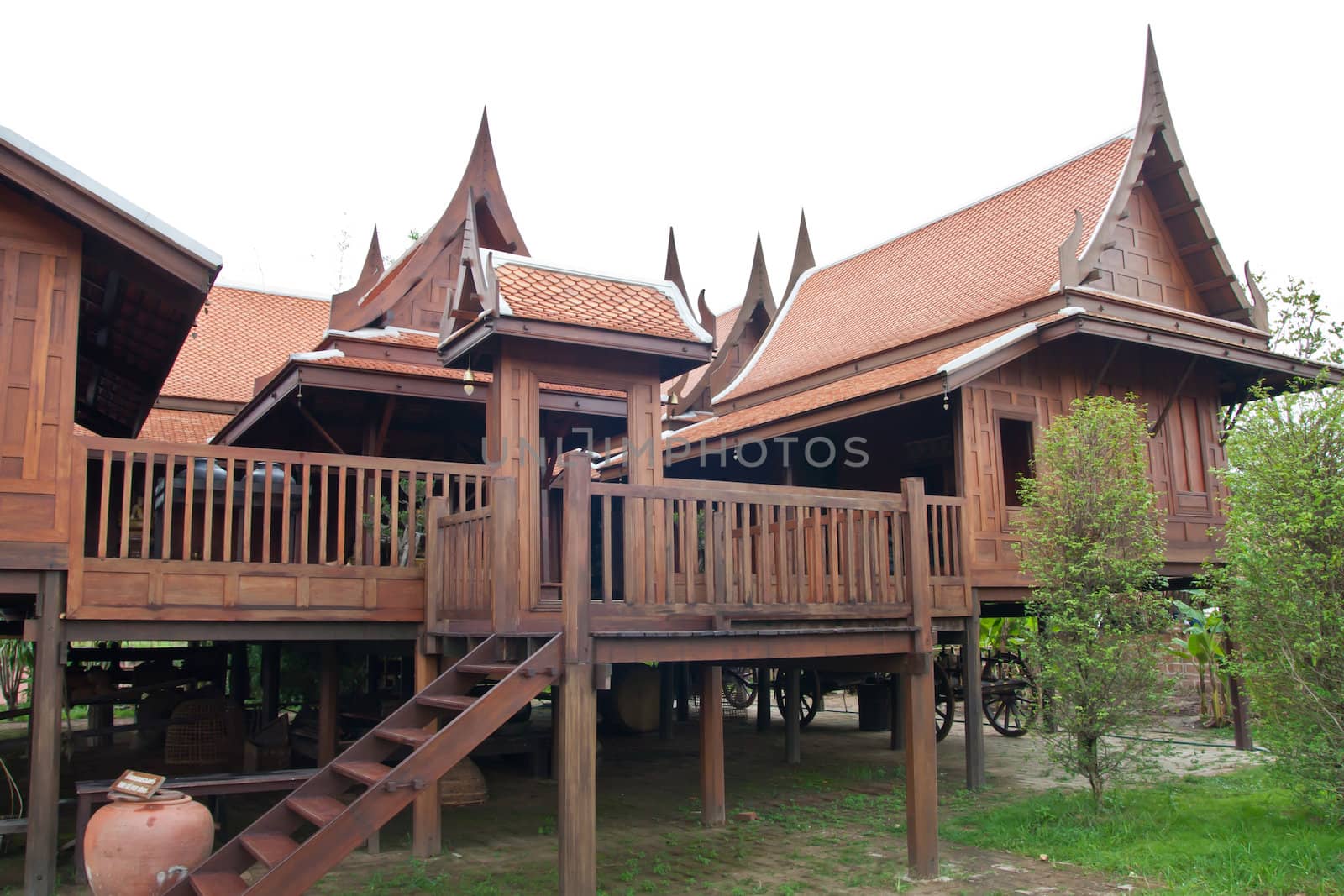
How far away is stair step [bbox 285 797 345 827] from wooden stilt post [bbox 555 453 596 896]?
129 centimetres

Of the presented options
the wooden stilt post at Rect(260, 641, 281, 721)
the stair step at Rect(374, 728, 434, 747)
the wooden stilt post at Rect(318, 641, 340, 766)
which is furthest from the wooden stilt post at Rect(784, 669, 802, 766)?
the stair step at Rect(374, 728, 434, 747)

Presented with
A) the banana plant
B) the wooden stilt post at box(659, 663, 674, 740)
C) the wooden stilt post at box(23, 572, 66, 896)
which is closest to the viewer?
the wooden stilt post at box(23, 572, 66, 896)

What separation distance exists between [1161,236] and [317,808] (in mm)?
12508

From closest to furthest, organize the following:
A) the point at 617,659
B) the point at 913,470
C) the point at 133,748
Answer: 1. the point at 617,659
2. the point at 913,470
3. the point at 133,748

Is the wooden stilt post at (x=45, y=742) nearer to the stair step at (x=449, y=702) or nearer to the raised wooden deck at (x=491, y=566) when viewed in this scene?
the raised wooden deck at (x=491, y=566)

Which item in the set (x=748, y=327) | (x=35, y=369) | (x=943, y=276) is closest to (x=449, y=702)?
(x=35, y=369)

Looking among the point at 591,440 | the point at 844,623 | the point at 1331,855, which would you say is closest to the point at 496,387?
the point at 844,623

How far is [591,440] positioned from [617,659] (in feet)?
19.2

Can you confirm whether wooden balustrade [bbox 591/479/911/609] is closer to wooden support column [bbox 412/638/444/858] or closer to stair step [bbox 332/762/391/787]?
stair step [bbox 332/762/391/787]

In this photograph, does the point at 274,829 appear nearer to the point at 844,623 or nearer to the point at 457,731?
the point at 457,731

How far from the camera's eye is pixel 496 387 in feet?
28.1

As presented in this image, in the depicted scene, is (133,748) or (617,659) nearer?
(617,659)

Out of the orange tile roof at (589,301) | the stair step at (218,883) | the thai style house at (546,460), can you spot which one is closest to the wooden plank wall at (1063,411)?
the thai style house at (546,460)

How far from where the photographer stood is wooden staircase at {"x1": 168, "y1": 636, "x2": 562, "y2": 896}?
5.71 m
